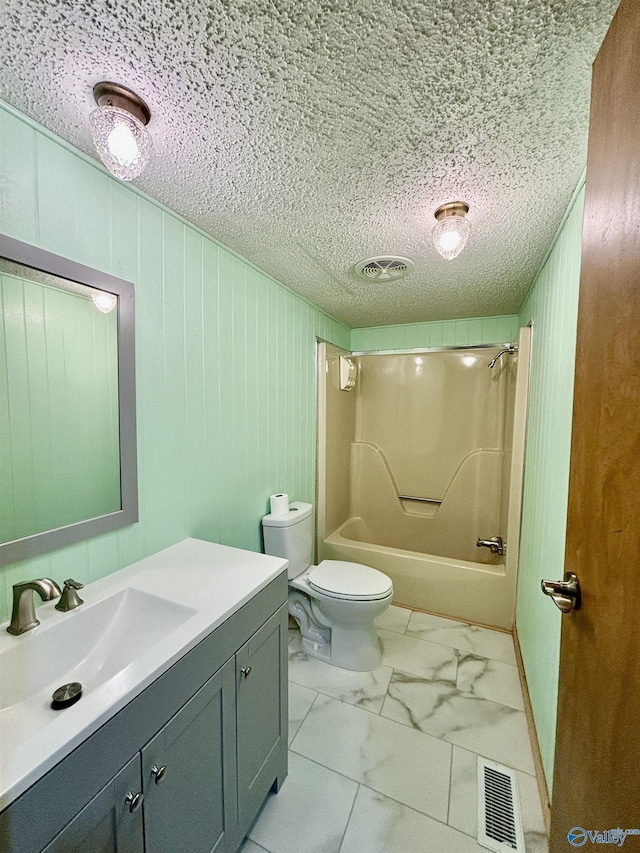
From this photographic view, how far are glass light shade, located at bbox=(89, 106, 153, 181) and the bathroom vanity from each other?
118 cm

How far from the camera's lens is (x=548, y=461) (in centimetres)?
139

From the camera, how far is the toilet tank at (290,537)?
1.88 meters

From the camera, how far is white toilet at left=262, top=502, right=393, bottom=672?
5.72ft

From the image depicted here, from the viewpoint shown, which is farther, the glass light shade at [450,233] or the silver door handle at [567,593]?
the glass light shade at [450,233]

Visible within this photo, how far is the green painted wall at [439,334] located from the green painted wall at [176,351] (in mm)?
1024

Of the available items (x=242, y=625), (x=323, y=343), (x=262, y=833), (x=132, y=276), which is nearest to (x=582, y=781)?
(x=242, y=625)

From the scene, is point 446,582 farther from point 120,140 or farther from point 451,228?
point 120,140

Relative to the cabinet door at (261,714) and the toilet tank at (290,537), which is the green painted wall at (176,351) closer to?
the toilet tank at (290,537)

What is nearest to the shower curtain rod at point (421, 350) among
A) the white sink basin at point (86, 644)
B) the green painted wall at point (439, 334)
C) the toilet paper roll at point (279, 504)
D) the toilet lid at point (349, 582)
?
the green painted wall at point (439, 334)

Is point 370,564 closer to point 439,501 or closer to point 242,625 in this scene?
point 439,501

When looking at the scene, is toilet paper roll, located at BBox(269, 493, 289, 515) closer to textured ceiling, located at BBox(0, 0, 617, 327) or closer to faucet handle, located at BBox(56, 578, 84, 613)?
faucet handle, located at BBox(56, 578, 84, 613)

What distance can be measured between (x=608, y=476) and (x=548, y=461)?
2.99 feet

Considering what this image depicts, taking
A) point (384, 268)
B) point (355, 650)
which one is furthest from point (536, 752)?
point (384, 268)

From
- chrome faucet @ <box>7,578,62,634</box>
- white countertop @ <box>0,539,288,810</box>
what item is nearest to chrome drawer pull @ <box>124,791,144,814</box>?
white countertop @ <box>0,539,288,810</box>
